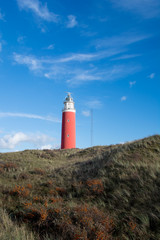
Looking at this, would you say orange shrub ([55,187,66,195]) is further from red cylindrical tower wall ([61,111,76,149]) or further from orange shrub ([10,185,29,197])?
red cylindrical tower wall ([61,111,76,149])

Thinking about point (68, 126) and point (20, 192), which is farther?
point (68, 126)

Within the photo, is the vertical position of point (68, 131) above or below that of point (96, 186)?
above

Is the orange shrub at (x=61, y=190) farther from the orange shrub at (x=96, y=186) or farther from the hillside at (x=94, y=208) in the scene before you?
the orange shrub at (x=96, y=186)

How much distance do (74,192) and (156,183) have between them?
3.60 meters

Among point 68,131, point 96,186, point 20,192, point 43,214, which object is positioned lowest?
point 43,214

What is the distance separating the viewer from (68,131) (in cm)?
3966

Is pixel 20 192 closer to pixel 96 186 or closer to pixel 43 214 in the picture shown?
pixel 43 214

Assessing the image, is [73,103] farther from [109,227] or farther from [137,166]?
[109,227]

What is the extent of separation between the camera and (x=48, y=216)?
584 cm

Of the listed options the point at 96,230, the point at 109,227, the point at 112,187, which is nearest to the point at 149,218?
the point at 109,227

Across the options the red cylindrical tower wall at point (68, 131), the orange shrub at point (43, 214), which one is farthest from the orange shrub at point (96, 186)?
the red cylindrical tower wall at point (68, 131)

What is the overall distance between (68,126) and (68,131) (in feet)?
3.46

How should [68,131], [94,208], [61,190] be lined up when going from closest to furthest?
[94,208] → [61,190] → [68,131]

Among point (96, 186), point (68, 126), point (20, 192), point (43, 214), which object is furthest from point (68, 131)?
point (43, 214)
